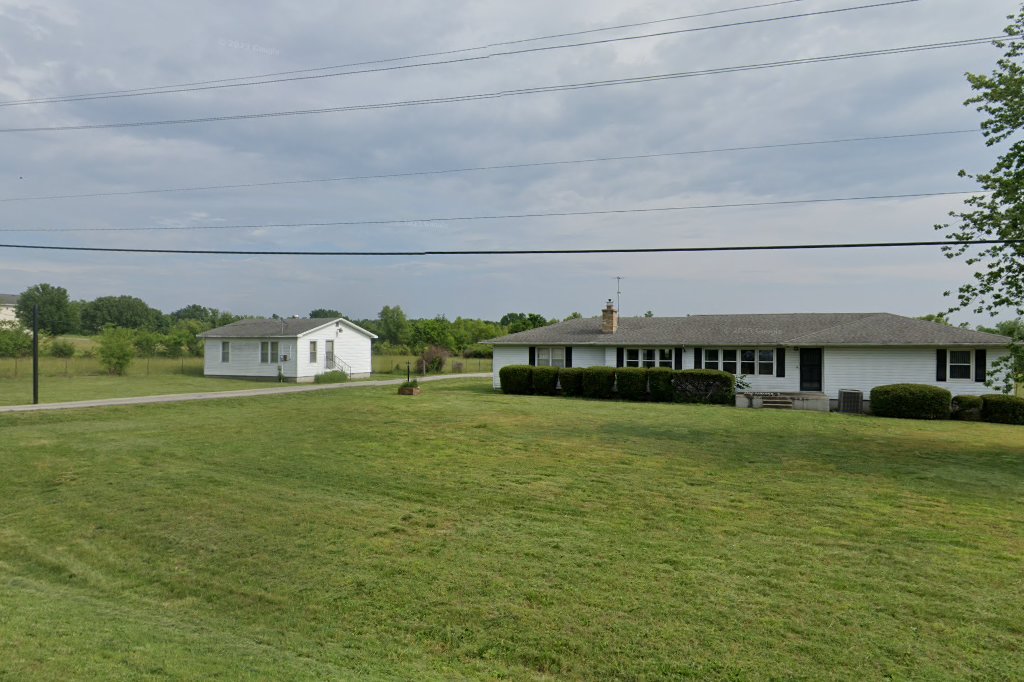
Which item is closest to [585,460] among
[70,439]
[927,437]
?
[927,437]

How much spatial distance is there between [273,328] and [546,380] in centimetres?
1689

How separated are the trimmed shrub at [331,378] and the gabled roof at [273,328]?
2563 mm

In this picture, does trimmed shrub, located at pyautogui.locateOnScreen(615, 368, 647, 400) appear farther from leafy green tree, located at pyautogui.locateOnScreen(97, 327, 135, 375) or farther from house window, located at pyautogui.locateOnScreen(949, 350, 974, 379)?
leafy green tree, located at pyautogui.locateOnScreen(97, 327, 135, 375)

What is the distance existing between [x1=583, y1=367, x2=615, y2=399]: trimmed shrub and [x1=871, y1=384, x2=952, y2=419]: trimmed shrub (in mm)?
9928

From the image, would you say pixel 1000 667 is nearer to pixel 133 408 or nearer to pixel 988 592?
pixel 988 592

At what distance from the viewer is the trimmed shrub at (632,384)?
87.2ft

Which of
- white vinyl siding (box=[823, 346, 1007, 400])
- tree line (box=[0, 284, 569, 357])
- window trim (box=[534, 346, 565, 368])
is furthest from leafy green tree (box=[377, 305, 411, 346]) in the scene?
white vinyl siding (box=[823, 346, 1007, 400])

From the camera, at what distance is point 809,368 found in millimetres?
25906

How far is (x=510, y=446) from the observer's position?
14031mm

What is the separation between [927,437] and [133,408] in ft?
77.1

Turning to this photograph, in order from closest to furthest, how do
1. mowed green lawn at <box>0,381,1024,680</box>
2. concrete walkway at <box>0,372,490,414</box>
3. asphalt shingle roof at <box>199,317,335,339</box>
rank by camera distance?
mowed green lawn at <box>0,381,1024,680</box> → concrete walkway at <box>0,372,490,414</box> → asphalt shingle roof at <box>199,317,335,339</box>

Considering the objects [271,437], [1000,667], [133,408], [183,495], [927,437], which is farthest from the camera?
[133,408]

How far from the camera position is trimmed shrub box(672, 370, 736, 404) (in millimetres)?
25328

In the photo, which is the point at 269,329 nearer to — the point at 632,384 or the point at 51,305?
the point at 632,384
